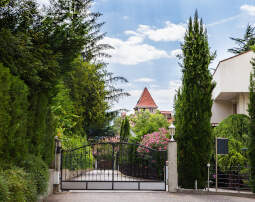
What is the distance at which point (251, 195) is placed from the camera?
1177 cm

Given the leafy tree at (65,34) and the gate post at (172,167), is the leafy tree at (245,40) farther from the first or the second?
the leafy tree at (65,34)

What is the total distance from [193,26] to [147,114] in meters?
27.4

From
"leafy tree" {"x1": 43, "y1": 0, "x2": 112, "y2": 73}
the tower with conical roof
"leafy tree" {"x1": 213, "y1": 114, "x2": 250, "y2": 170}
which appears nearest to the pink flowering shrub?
"leafy tree" {"x1": 213, "y1": 114, "x2": 250, "y2": 170}

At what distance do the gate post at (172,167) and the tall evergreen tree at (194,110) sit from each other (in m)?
0.40

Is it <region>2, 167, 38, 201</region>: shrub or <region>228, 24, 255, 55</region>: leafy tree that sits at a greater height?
<region>228, 24, 255, 55</region>: leafy tree

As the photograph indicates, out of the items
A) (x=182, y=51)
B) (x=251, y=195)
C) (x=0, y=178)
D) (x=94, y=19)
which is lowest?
(x=251, y=195)

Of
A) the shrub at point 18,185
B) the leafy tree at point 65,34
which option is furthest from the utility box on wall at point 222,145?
the shrub at point 18,185

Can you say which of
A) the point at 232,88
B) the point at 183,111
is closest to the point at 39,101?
the point at 183,111

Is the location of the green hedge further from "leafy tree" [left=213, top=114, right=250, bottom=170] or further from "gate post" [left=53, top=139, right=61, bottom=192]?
"leafy tree" [left=213, top=114, right=250, bottom=170]

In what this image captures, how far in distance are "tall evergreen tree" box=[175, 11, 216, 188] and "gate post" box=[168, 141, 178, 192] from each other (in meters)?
0.40

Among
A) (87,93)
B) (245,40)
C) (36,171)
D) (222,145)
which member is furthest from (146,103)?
(36,171)

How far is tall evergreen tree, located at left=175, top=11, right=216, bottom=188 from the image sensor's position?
41.4 ft

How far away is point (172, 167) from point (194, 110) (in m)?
2.34

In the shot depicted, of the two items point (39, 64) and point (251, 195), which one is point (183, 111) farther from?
point (39, 64)
